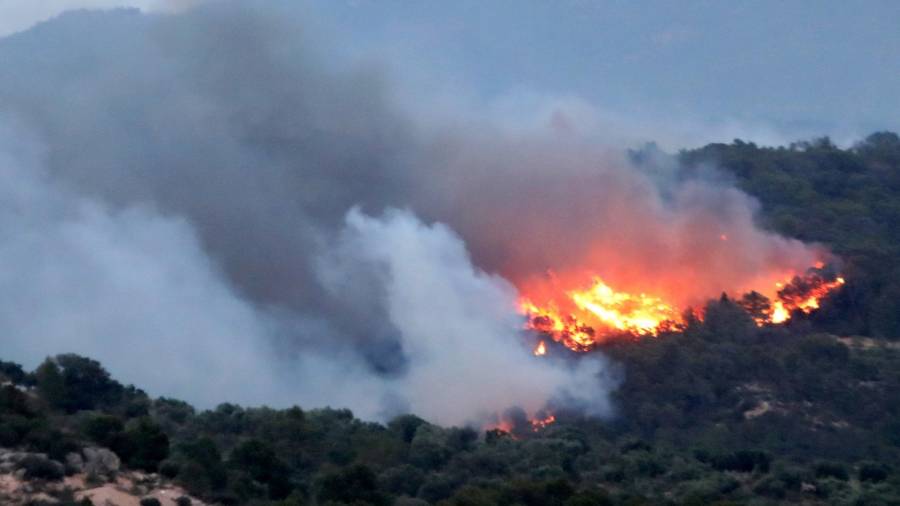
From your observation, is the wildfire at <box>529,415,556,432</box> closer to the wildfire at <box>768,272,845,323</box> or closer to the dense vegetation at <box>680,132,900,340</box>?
the wildfire at <box>768,272,845,323</box>

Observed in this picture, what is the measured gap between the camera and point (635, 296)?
216ft

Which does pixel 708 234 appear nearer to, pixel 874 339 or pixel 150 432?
pixel 874 339

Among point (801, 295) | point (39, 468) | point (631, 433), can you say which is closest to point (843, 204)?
point (801, 295)

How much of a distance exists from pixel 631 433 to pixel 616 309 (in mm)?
10545

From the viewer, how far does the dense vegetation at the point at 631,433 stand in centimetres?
3450

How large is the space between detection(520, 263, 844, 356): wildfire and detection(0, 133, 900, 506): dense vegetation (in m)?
0.83

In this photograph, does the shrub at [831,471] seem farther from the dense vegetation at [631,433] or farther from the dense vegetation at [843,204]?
the dense vegetation at [843,204]

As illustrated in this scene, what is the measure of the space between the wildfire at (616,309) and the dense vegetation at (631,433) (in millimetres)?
831

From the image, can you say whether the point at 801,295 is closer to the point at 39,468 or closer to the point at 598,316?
the point at 598,316

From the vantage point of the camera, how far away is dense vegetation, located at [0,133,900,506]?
3450 cm

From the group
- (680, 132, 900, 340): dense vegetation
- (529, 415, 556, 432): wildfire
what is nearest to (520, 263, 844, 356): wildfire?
(680, 132, 900, 340): dense vegetation

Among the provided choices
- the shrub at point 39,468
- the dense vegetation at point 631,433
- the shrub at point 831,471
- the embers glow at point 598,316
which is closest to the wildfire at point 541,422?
the dense vegetation at point 631,433

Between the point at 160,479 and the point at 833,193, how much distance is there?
64097 mm

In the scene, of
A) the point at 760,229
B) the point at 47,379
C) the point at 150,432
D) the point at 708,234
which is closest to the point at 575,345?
the point at 708,234
